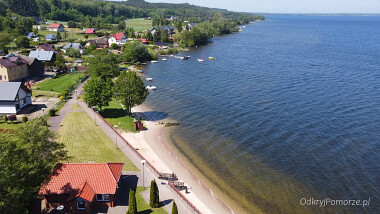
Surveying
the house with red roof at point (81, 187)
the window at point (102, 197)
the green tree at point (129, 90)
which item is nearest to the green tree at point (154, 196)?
the house with red roof at point (81, 187)

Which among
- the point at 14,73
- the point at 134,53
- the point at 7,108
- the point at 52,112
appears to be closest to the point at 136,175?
the point at 52,112

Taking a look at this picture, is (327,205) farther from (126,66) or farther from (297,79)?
(126,66)

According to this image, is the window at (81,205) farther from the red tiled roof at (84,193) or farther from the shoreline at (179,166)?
the shoreline at (179,166)

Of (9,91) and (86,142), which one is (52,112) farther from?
(86,142)

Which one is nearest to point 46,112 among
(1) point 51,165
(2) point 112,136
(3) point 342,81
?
(2) point 112,136

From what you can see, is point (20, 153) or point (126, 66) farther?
point (126, 66)

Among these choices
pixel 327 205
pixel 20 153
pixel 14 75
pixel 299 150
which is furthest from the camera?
pixel 14 75

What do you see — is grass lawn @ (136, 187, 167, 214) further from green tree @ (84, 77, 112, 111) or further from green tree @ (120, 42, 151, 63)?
green tree @ (120, 42, 151, 63)
